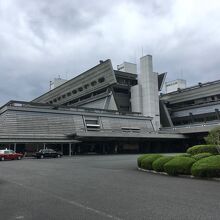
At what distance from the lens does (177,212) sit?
8.43 meters

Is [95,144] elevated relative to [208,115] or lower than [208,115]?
lower

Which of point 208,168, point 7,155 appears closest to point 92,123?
point 7,155

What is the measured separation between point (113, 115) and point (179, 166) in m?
57.5

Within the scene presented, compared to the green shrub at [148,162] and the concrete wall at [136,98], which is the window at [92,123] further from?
the green shrub at [148,162]

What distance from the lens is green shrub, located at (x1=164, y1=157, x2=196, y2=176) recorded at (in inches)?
709

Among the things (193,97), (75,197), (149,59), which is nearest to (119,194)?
(75,197)

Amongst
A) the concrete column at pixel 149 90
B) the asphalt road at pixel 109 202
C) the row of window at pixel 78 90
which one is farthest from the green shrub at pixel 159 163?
the row of window at pixel 78 90

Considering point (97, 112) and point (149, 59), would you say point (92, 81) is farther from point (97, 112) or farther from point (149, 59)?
point (97, 112)

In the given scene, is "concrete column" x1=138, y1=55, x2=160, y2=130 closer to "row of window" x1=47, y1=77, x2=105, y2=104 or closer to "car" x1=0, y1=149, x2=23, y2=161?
"row of window" x1=47, y1=77, x2=105, y2=104

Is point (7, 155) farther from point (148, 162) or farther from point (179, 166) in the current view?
point (179, 166)

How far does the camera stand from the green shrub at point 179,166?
18.0 m

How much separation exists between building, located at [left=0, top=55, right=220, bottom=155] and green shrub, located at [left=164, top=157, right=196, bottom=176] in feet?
131

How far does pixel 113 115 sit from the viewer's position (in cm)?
7556

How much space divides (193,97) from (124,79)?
829 inches
